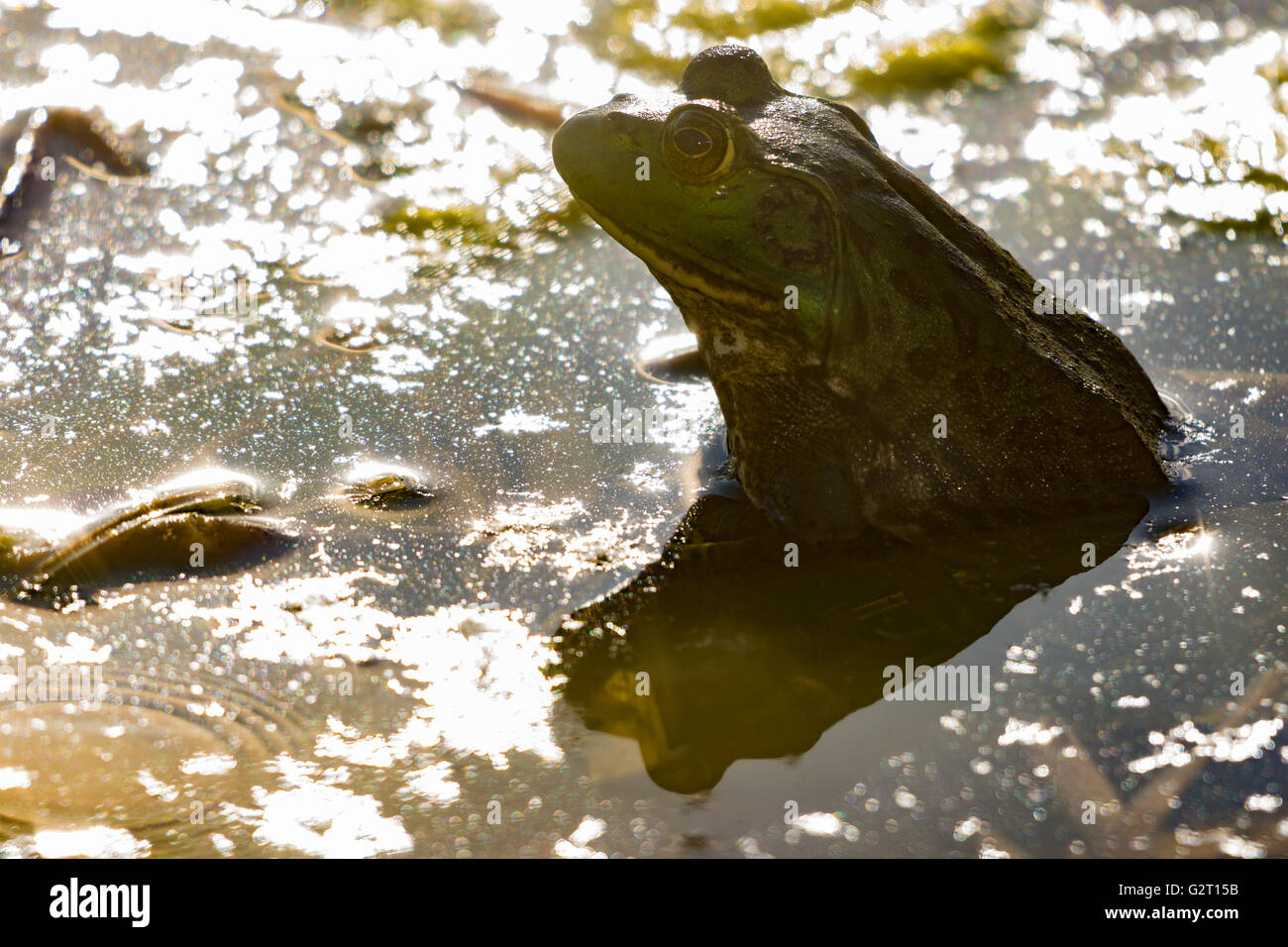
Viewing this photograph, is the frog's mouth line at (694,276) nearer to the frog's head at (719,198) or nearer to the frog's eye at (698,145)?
the frog's head at (719,198)

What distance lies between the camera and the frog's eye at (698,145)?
351cm

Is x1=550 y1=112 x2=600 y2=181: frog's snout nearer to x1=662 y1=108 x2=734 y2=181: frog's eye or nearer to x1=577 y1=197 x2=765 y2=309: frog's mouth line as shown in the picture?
x1=577 y1=197 x2=765 y2=309: frog's mouth line

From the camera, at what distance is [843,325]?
362cm

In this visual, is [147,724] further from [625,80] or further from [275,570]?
[625,80]

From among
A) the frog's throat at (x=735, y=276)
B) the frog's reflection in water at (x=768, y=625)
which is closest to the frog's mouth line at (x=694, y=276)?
the frog's throat at (x=735, y=276)

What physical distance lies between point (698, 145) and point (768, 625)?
5.00 ft

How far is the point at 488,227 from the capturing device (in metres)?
5.55

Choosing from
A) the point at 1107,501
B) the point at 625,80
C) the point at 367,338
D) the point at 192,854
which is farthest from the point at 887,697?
the point at 625,80

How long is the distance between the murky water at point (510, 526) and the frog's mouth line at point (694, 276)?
74 centimetres

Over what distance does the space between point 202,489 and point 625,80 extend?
4439 mm

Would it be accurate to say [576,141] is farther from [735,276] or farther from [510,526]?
[510,526]

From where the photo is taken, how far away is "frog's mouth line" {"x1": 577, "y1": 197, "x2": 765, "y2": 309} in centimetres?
360

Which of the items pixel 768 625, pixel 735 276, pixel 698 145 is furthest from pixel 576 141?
pixel 768 625
